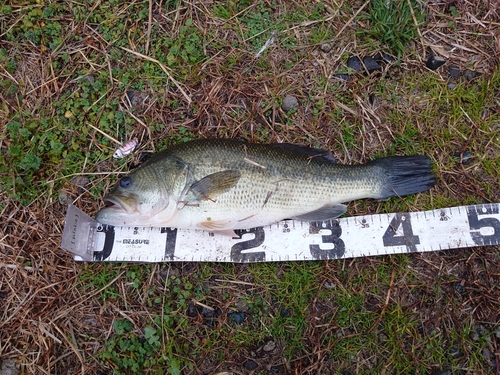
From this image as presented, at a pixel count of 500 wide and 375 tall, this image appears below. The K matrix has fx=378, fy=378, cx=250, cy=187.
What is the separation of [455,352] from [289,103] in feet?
9.86

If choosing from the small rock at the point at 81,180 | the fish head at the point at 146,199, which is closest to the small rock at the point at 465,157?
the fish head at the point at 146,199

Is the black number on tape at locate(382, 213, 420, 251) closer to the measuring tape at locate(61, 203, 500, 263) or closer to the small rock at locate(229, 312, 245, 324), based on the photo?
the measuring tape at locate(61, 203, 500, 263)

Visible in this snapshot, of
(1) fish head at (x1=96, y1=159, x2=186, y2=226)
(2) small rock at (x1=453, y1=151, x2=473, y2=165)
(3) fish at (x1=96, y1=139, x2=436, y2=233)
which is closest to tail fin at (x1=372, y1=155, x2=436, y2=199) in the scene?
(3) fish at (x1=96, y1=139, x2=436, y2=233)

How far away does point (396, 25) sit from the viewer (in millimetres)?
4129

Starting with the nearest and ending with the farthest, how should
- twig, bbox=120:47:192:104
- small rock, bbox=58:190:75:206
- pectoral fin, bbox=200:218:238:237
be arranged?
pectoral fin, bbox=200:218:238:237 < small rock, bbox=58:190:75:206 < twig, bbox=120:47:192:104

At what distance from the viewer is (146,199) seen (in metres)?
3.48

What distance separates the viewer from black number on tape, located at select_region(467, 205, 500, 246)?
3783 mm

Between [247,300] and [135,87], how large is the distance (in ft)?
8.45

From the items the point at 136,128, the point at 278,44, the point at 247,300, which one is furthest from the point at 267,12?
the point at 247,300

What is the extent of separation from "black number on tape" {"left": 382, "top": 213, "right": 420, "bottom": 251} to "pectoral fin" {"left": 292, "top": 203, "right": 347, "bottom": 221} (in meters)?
0.54

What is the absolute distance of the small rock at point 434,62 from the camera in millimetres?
4160

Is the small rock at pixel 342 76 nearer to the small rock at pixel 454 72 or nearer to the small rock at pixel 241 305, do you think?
the small rock at pixel 454 72

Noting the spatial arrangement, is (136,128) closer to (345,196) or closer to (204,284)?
(204,284)

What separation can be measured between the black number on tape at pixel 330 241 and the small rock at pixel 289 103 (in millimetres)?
1275
